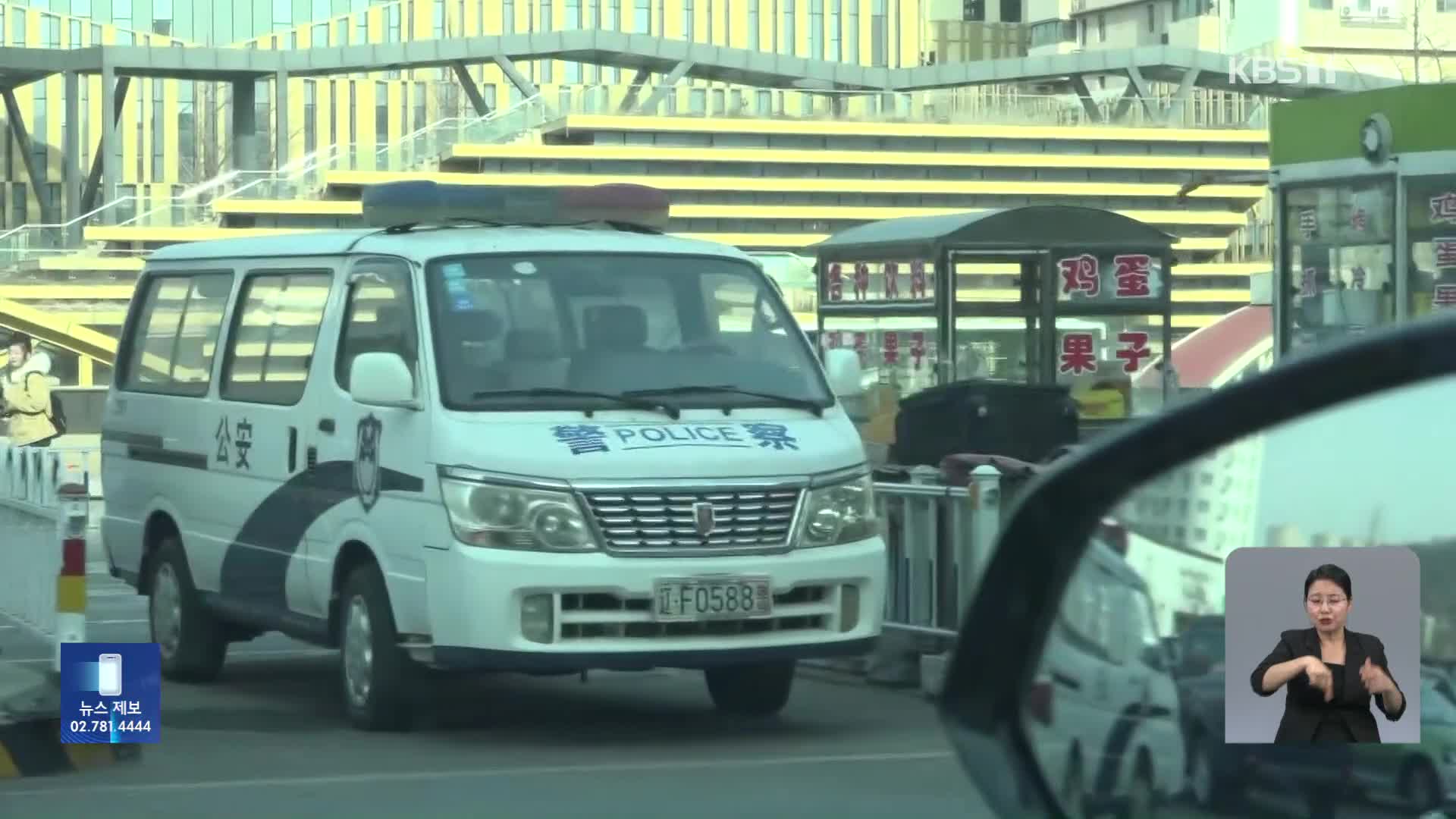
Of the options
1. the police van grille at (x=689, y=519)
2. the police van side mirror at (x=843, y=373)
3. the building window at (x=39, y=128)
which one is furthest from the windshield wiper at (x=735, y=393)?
the building window at (x=39, y=128)

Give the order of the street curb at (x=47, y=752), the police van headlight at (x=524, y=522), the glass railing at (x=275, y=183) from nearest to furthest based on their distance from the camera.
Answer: the street curb at (x=47, y=752)
the police van headlight at (x=524, y=522)
the glass railing at (x=275, y=183)

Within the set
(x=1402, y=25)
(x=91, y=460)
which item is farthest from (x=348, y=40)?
(x=91, y=460)

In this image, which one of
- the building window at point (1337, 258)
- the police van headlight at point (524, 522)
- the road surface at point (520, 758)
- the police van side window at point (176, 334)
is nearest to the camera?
the road surface at point (520, 758)

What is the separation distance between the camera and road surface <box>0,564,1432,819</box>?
6953 mm

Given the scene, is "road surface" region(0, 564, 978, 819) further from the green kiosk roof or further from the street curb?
the green kiosk roof

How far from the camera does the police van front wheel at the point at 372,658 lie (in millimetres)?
8328

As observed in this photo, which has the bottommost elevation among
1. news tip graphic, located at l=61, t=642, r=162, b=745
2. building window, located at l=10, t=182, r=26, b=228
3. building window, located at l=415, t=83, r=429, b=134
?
news tip graphic, located at l=61, t=642, r=162, b=745

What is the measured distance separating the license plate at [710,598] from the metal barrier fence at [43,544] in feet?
6.53

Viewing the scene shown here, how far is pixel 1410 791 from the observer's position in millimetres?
1777

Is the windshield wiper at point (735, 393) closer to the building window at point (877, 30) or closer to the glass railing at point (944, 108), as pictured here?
the glass railing at point (944, 108)

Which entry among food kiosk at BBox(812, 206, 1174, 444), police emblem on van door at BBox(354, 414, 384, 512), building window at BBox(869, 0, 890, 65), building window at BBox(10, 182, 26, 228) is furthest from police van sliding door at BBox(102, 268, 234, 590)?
building window at BBox(869, 0, 890, 65)

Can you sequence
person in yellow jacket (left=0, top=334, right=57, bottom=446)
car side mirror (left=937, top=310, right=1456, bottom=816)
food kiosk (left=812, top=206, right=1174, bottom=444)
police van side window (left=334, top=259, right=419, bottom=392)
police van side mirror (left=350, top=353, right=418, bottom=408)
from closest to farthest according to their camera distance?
car side mirror (left=937, top=310, right=1456, bottom=816) → police van side mirror (left=350, top=353, right=418, bottom=408) → police van side window (left=334, top=259, right=419, bottom=392) → food kiosk (left=812, top=206, right=1174, bottom=444) → person in yellow jacket (left=0, top=334, right=57, bottom=446)

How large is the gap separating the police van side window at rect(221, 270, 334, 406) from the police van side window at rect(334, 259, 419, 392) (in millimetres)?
192

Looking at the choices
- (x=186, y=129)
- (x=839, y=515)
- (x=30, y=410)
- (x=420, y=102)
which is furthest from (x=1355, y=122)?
(x=186, y=129)
